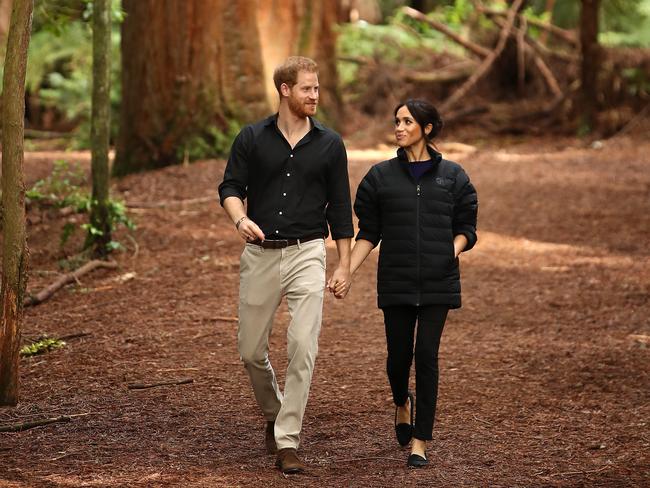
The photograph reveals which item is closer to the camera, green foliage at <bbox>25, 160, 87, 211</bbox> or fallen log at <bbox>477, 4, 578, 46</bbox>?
green foliage at <bbox>25, 160, 87, 211</bbox>

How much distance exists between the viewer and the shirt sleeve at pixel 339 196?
18.9 ft

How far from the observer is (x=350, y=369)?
793cm

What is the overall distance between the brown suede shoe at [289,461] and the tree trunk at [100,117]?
5.94 m

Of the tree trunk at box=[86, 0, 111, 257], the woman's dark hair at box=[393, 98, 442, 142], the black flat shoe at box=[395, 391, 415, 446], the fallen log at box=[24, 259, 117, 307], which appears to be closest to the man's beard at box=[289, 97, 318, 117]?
the woman's dark hair at box=[393, 98, 442, 142]

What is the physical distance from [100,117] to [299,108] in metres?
5.58

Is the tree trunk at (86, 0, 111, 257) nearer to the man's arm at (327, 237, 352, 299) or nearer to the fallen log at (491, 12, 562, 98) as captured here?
the man's arm at (327, 237, 352, 299)

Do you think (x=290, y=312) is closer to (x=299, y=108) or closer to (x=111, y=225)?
(x=299, y=108)

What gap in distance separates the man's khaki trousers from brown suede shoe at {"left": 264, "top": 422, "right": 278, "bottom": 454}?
0.19 m

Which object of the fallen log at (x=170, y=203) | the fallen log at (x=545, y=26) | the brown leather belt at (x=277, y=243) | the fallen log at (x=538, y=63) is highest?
the fallen log at (x=545, y=26)

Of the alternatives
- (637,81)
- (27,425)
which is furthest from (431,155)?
(637,81)

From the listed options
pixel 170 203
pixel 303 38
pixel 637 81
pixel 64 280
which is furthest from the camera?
pixel 637 81

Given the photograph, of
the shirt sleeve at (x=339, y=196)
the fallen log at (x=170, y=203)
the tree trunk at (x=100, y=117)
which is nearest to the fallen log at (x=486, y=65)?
the fallen log at (x=170, y=203)

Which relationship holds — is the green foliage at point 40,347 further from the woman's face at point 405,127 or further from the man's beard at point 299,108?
the woman's face at point 405,127

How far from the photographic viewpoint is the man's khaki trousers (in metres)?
5.56
